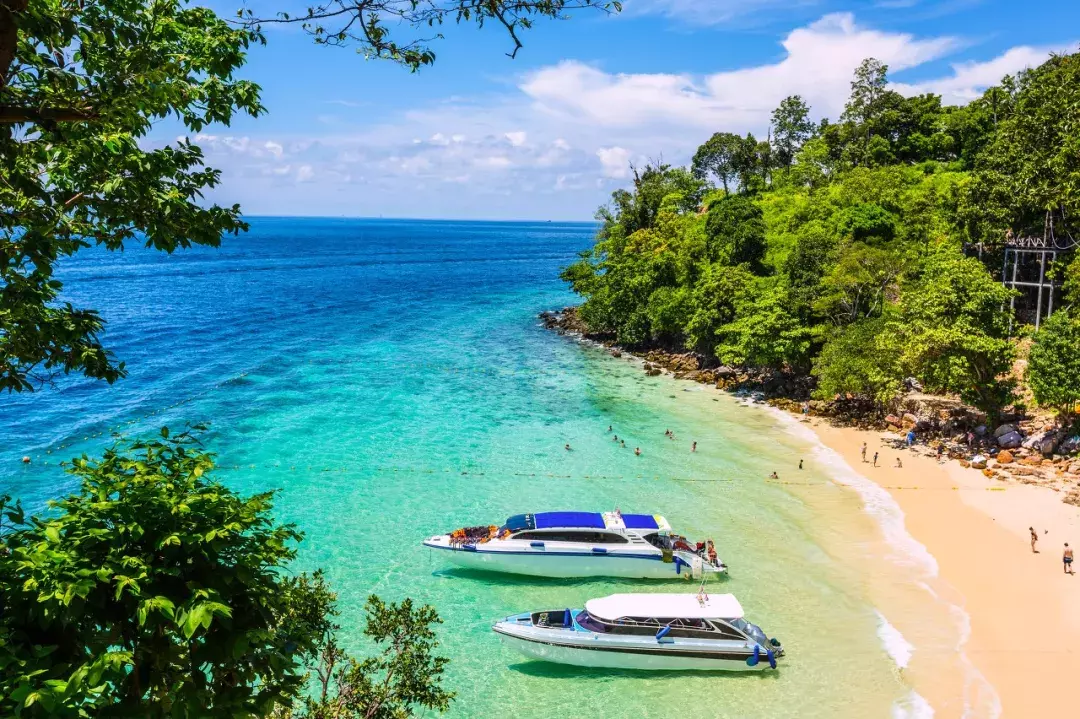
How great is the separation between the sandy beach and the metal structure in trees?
14641 mm

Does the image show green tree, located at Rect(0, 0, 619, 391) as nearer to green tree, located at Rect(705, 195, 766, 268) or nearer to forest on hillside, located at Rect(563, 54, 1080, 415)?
forest on hillside, located at Rect(563, 54, 1080, 415)

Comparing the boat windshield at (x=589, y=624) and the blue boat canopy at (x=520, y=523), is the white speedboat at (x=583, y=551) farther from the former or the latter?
the boat windshield at (x=589, y=624)

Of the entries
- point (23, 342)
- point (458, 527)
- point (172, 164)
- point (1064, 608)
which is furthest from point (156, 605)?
point (1064, 608)

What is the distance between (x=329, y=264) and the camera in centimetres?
15062

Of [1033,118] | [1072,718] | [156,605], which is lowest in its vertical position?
[1072,718]

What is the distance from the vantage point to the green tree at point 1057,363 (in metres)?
29.9

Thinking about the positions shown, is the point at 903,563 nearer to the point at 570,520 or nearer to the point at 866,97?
the point at 570,520

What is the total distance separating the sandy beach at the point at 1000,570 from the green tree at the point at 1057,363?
4541 millimetres

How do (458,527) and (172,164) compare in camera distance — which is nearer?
(172,164)

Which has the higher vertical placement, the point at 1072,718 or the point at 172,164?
the point at 172,164

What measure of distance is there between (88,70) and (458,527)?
2332cm

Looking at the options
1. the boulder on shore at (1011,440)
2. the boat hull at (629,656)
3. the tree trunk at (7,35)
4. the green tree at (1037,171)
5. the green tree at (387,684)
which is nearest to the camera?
the tree trunk at (7,35)

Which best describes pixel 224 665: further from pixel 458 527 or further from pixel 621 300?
pixel 621 300

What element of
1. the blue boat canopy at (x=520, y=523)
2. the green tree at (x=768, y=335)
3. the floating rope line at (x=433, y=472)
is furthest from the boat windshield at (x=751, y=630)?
the green tree at (x=768, y=335)
